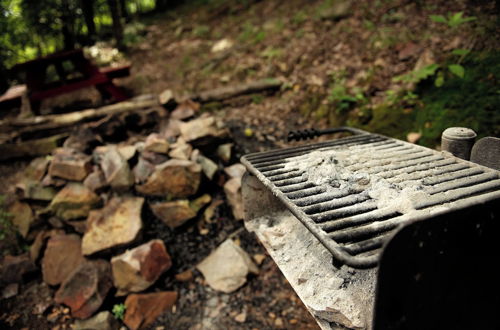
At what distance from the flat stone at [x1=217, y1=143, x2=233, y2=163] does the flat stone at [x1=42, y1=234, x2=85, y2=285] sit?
1.95m

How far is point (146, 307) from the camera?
2955 millimetres

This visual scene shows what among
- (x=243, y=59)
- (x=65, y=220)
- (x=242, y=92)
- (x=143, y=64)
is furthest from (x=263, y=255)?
(x=143, y=64)

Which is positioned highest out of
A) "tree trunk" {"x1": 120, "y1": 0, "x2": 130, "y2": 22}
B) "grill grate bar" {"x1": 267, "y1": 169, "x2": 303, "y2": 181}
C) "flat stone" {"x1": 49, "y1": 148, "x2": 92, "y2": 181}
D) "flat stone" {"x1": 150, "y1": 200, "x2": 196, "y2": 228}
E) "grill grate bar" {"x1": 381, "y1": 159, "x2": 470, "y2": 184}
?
"tree trunk" {"x1": 120, "y1": 0, "x2": 130, "y2": 22}

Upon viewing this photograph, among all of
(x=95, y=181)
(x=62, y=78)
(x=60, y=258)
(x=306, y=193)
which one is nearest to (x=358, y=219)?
(x=306, y=193)

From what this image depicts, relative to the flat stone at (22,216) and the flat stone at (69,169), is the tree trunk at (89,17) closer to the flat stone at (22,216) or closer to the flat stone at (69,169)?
the flat stone at (69,169)

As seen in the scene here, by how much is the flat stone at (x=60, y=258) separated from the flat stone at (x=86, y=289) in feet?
0.56

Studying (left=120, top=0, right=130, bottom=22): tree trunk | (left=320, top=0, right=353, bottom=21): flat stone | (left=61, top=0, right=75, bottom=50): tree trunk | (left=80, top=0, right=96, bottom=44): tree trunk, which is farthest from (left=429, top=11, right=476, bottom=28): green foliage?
(left=120, top=0, right=130, bottom=22): tree trunk

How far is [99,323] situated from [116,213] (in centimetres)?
111

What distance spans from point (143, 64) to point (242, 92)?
3370mm

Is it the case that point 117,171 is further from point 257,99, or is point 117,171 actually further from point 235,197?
point 257,99

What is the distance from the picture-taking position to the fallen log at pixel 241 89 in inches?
211

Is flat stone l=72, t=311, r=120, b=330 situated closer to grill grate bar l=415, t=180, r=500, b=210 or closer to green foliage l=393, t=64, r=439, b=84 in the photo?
grill grate bar l=415, t=180, r=500, b=210

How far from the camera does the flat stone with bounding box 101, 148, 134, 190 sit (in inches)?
139

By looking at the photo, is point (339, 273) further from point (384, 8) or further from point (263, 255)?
point (384, 8)
